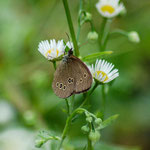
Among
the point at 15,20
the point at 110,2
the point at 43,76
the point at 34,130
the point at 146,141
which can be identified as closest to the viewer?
the point at 110,2

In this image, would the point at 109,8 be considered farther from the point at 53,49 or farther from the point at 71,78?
the point at 71,78

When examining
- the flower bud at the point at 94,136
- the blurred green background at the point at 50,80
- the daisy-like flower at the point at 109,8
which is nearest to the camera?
the flower bud at the point at 94,136

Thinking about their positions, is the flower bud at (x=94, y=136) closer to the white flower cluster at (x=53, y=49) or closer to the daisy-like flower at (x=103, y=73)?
the daisy-like flower at (x=103, y=73)

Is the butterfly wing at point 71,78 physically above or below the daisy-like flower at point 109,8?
below

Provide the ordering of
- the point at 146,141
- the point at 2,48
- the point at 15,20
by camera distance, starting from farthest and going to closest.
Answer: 1. the point at 15,20
2. the point at 2,48
3. the point at 146,141

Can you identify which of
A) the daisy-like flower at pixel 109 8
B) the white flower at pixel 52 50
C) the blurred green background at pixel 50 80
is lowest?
the blurred green background at pixel 50 80

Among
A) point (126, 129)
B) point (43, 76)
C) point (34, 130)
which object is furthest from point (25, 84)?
point (126, 129)

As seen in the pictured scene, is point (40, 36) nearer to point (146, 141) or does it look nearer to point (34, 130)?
point (34, 130)

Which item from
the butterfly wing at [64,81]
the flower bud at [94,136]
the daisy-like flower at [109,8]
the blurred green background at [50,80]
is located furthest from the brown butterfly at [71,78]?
the blurred green background at [50,80]
